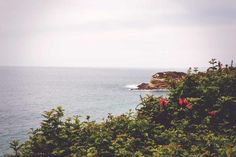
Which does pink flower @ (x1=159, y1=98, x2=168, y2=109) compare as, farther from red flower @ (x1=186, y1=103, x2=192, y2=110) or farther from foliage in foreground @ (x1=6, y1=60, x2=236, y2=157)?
red flower @ (x1=186, y1=103, x2=192, y2=110)

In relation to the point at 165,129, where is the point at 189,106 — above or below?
above

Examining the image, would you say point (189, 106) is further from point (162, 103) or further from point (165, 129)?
point (165, 129)

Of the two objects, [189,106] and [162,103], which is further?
[162,103]

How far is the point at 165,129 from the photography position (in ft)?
32.6

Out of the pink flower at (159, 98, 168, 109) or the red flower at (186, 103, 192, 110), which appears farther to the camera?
the pink flower at (159, 98, 168, 109)

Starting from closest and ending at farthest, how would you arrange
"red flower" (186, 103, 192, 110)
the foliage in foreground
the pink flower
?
the foliage in foreground, "red flower" (186, 103, 192, 110), the pink flower

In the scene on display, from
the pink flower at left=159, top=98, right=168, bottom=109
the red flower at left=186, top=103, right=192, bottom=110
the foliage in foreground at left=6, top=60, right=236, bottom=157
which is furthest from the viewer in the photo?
the pink flower at left=159, top=98, right=168, bottom=109

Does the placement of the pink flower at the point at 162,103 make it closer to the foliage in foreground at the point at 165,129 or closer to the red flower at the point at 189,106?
the foliage in foreground at the point at 165,129

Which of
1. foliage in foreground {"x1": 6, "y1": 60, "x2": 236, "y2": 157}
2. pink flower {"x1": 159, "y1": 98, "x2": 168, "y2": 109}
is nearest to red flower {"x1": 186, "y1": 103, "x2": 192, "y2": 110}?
foliage in foreground {"x1": 6, "y1": 60, "x2": 236, "y2": 157}

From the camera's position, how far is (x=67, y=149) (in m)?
8.70

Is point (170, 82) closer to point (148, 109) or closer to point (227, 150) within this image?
point (148, 109)

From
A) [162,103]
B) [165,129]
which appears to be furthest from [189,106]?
[165,129]

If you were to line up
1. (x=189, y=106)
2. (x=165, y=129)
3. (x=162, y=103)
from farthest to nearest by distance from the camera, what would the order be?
1. (x=162, y=103)
2. (x=189, y=106)
3. (x=165, y=129)

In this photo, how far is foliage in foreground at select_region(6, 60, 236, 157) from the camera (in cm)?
824
